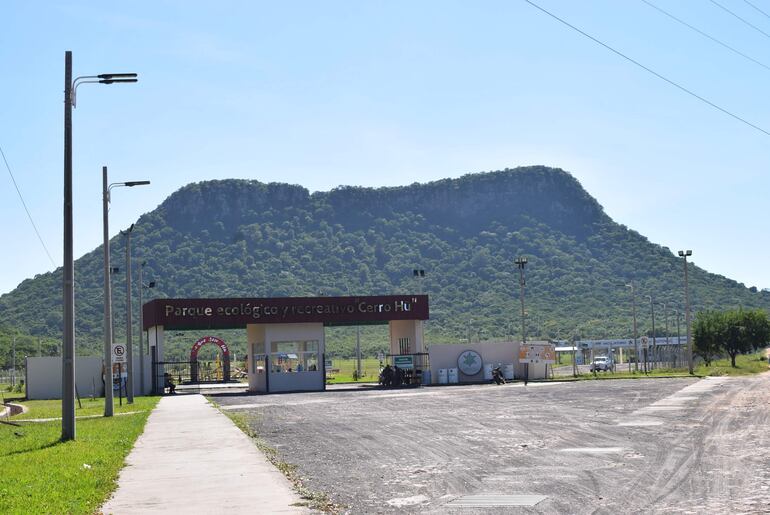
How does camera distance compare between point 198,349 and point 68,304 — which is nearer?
point 68,304

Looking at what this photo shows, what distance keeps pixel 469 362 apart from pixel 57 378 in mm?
25151

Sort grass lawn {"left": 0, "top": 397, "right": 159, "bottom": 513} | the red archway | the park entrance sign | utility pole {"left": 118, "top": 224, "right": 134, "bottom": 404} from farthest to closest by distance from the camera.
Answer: the red archway, the park entrance sign, utility pole {"left": 118, "top": 224, "right": 134, "bottom": 404}, grass lawn {"left": 0, "top": 397, "right": 159, "bottom": 513}

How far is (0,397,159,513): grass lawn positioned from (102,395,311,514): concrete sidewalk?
29cm

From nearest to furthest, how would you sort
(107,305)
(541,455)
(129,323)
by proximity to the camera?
(541,455), (107,305), (129,323)

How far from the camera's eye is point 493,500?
12406 millimetres

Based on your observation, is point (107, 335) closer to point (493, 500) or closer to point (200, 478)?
point (200, 478)

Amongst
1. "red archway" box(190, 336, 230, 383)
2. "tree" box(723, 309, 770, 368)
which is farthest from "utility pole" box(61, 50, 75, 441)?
"tree" box(723, 309, 770, 368)

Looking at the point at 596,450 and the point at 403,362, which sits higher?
the point at 403,362

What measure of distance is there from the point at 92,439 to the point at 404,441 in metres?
7.09

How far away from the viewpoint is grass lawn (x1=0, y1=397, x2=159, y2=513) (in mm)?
12289

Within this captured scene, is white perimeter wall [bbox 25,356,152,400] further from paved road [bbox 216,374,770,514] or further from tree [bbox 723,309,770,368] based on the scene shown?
tree [bbox 723,309,770,368]

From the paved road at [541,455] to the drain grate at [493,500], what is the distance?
0.09ft

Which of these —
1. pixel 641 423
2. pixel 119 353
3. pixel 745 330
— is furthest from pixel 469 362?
pixel 641 423

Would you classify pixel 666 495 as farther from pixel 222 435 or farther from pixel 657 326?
pixel 657 326
